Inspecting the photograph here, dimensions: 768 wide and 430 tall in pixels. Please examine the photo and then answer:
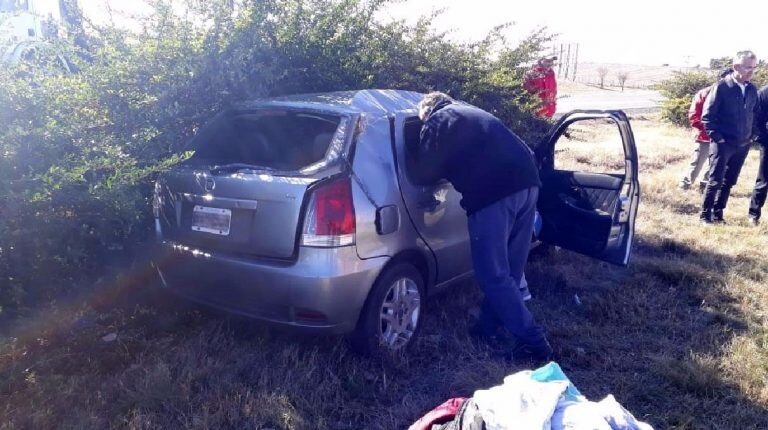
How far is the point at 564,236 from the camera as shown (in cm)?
484

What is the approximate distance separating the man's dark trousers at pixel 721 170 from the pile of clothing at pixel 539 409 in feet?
20.2

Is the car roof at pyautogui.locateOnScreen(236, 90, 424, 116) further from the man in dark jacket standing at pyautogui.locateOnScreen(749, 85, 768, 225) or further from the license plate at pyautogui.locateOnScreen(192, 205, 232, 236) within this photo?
the man in dark jacket standing at pyautogui.locateOnScreen(749, 85, 768, 225)

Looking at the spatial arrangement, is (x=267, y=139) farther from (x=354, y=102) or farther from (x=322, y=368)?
(x=322, y=368)

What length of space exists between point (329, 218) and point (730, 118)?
5.78 metres

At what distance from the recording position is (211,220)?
353 centimetres

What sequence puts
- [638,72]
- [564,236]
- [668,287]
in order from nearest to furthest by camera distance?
1. [564,236]
2. [668,287]
3. [638,72]

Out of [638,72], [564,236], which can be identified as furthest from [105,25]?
[638,72]

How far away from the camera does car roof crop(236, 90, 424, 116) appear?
12.2 ft

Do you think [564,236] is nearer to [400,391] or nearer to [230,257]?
[400,391]

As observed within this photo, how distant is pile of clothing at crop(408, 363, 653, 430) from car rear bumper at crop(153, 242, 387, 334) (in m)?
1.29

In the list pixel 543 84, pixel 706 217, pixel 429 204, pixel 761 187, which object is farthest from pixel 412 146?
pixel 761 187

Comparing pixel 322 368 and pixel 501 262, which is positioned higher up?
pixel 501 262

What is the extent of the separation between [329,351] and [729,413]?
2245 millimetres

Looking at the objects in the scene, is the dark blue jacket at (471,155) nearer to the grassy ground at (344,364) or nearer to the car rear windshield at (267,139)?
the car rear windshield at (267,139)
